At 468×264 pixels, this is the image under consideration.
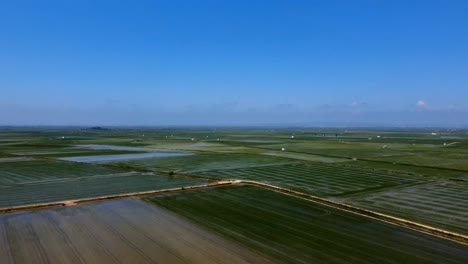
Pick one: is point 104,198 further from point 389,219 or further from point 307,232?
point 389,219

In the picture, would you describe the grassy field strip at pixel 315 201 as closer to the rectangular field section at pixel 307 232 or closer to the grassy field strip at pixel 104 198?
the grassy field strip at pixel 104 198

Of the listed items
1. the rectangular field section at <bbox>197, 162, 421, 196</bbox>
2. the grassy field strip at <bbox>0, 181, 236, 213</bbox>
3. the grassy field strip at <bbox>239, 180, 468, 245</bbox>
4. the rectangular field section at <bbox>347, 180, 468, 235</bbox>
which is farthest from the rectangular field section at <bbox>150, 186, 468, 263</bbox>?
the rectangular field section at <bbox>197, 162, 421, 196</bbox>

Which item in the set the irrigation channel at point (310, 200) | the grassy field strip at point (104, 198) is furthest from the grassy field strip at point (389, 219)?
the grassy field strip at point (104, 198)

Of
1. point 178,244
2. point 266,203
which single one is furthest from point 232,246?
point 266,203

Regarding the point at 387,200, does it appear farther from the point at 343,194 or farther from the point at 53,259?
the point at 53,259

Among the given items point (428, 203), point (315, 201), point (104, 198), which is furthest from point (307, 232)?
point (104, 198)
